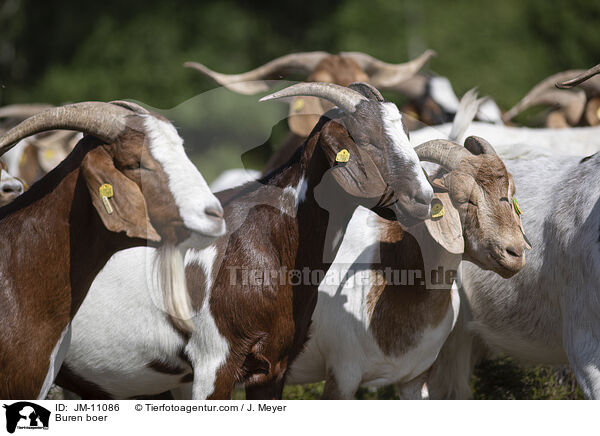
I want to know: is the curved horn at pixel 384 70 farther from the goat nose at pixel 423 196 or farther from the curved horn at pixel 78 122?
the curved horn at pixel 78 122

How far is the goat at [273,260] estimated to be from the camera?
359 cm

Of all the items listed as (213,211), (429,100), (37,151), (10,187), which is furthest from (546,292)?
(429,100)

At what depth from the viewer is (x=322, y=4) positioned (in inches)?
634

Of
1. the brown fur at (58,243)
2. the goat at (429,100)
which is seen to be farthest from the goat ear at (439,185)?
the goat at (429,100)

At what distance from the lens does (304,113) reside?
447 centimetres

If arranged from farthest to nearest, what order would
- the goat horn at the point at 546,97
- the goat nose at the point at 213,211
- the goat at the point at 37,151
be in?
the goat horn at the point at 546,97, the goat at the point at 37,151, the goat nose at the point at 213,211

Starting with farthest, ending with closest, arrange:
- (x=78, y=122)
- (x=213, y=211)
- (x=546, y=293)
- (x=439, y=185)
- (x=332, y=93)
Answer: (x=546, y=293), (x=439, y=185), (x=332, y=93), (x=78, y=122), (x=213, y=211)

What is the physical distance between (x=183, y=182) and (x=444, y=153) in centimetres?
153

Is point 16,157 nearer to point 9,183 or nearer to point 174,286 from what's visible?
point 9,183

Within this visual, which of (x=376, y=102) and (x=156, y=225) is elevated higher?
(x=376, y=102)

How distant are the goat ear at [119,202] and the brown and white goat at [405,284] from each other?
142cm
